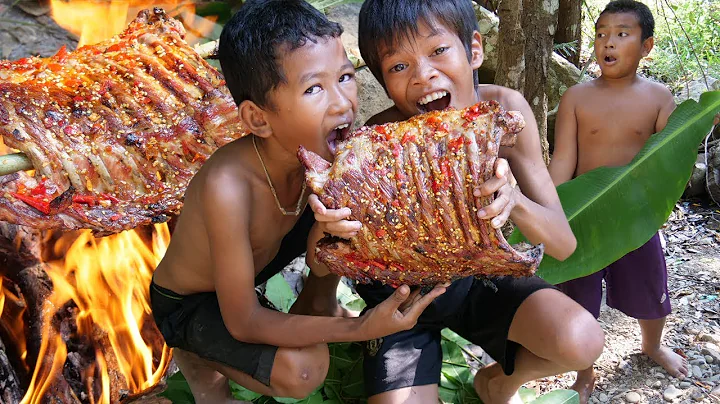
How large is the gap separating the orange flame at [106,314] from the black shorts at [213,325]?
448 mm

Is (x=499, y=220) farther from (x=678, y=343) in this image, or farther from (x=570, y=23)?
(x=570, y=23)

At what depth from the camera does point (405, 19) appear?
2355 mm

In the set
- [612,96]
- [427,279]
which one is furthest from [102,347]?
[612,96]

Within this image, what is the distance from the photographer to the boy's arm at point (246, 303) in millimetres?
2279

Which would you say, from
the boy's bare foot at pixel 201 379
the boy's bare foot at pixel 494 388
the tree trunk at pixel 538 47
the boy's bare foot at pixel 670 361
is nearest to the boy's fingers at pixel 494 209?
the boy's bare foot at pixel 494 388

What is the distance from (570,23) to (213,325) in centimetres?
469

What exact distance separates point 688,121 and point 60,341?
291 cm

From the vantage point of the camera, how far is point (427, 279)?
7.45ft

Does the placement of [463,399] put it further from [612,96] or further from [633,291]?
[612,96]

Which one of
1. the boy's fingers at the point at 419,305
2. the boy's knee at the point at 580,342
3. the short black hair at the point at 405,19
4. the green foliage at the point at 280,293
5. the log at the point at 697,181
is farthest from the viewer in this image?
the log at the point at 697,181

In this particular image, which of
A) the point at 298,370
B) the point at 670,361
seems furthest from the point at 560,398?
the point at 298,370

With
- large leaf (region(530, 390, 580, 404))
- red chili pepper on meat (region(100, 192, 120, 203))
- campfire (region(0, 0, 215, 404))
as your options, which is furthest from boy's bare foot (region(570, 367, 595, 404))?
red chili pepper on meat (region(100, 192, 120, 203))

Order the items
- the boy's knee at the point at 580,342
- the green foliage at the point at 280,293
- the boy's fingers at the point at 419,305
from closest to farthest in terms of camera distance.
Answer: the boy's fingers at the point at 419,305, the boy's knee at the point at 580,342, the green foliage at the point at 280,293

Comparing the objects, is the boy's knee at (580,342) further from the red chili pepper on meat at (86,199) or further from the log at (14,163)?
the log at (14,163)
